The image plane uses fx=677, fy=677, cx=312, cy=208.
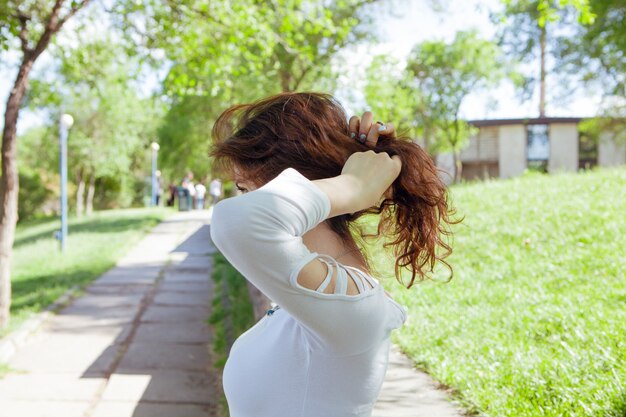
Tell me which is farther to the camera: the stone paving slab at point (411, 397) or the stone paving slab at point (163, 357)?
the stone paving slab at point (163, 357)

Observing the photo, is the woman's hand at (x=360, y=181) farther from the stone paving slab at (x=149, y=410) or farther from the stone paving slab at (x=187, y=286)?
the stone paving slab at (x=187, y=286)

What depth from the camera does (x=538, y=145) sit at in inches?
1556

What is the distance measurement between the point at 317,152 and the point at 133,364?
5719mm

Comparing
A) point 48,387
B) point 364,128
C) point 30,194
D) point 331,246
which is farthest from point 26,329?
point 30,194

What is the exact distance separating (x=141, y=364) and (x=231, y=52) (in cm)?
471

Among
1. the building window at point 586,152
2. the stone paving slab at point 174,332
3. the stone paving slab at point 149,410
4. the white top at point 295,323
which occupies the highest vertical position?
the building window at point 586,152

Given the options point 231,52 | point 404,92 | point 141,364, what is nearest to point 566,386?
point 141,364

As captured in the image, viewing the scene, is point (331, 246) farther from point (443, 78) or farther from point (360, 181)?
point (443, 78)

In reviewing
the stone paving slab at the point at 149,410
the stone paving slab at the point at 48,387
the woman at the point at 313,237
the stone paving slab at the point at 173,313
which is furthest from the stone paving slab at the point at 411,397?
the stone paving slab at the point at 173,313

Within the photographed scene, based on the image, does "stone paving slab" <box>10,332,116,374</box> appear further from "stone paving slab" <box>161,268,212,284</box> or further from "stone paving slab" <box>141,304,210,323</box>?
"stone paving slab" <box>161,268,212,284</box>

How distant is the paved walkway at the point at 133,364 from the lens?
4668 millimetres

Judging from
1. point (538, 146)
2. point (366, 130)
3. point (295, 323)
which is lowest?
point (295, 323)

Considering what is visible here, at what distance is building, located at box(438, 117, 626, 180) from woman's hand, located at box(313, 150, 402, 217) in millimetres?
37988

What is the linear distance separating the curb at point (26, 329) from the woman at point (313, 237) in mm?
6166
